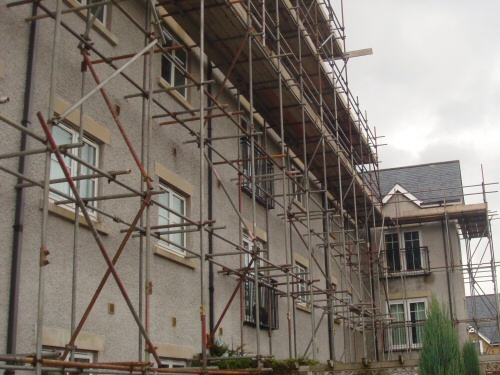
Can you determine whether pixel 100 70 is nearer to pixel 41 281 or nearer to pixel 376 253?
pixel 41 281

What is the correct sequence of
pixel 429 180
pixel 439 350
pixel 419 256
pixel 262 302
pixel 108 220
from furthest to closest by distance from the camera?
1. pixel 429 180
2. pixel 419 256
3. pixel 262 302
4. pixel 439 350
5. pixel 108 220

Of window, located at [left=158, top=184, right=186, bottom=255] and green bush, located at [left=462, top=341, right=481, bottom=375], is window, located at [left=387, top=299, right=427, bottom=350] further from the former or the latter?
window, located at [left=158, top=184, right=186, bottom=255]

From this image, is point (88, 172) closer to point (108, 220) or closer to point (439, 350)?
point (108, 220)

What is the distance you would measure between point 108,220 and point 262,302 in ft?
20.3

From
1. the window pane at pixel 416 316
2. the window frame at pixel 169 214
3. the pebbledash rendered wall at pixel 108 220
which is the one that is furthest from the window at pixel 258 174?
the window pane at pixel 416 316

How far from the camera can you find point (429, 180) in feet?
107

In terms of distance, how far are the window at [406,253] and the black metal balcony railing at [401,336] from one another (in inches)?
89.1

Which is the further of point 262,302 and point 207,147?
point 262,302

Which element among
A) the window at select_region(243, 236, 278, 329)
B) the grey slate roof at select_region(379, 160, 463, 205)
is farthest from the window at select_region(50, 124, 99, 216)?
the grey slate roof at select_region(379, 160, 463, 205)

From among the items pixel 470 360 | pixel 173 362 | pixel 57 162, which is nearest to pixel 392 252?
pixel 470 360

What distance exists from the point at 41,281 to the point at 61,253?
2504mm

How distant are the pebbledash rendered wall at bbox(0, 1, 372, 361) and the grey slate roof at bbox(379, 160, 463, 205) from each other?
17.1 m

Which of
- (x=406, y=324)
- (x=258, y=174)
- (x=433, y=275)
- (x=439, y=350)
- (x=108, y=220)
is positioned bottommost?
(x=439, y=350)

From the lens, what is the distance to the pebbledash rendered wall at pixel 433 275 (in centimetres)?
2833
